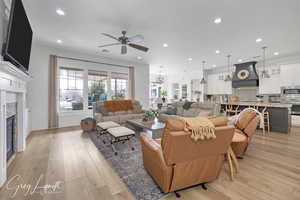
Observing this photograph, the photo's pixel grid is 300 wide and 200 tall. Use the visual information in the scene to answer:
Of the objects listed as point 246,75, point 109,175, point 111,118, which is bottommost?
point 109,175

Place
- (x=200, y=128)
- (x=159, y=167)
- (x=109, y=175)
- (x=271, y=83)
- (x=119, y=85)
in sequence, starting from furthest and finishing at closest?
(x=119, y=85)
(x=271, y=83)
(x=109, y=175)
(x=159, y=167)
(x=200, y=128)

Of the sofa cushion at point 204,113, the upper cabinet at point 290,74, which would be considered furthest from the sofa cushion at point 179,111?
the upper cabinet at point 290,74

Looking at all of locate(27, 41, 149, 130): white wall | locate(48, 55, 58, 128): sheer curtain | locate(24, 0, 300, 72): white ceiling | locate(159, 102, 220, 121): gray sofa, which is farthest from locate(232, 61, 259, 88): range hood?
locate(48, 55, 58, 128): sheer curtain

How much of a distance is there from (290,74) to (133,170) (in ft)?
22.6

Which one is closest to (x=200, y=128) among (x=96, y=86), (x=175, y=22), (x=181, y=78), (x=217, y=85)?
(x=175, y=22)

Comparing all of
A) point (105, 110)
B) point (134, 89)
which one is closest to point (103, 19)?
point (105, 110)

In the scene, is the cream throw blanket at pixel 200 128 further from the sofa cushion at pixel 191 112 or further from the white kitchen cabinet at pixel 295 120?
the white kitchen cabinet at pixel 295 120

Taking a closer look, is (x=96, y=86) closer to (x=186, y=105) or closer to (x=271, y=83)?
(x=186, y=105)

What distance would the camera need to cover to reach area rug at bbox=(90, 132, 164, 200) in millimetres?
1621

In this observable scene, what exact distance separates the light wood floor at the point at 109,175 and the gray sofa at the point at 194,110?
4.69 ft

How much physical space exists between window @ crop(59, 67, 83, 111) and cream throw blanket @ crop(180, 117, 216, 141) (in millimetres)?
5245

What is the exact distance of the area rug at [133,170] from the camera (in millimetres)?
1621

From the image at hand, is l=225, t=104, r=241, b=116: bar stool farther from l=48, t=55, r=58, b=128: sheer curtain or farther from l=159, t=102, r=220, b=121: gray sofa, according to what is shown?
l=48, t=55, r=58, b=128: sheer curtain

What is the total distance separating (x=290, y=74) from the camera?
512cm
